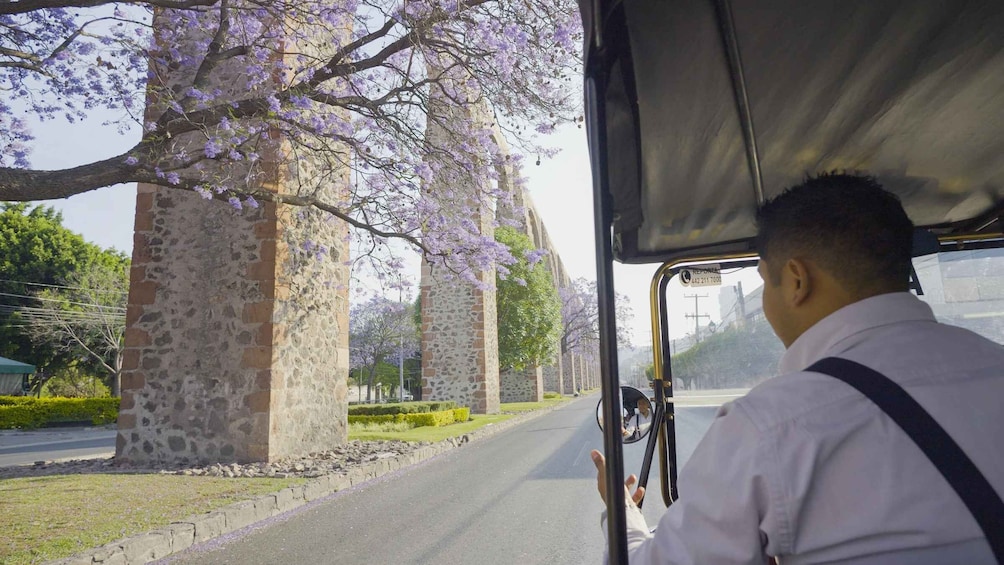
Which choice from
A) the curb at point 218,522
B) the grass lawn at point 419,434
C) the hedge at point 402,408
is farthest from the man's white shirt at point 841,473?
the hedge at point 402,408

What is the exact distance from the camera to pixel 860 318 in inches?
42.9

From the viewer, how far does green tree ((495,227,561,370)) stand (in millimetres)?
26719

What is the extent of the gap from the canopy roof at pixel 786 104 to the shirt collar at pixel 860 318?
587 mm

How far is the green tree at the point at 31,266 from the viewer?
28197 millimetres

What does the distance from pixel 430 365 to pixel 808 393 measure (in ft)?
72.1

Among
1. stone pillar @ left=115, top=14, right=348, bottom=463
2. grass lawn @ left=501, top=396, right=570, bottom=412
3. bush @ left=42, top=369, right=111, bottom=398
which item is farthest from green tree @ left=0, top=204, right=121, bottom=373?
stone pillar @ left=115, top=14, right=348, bottom=463

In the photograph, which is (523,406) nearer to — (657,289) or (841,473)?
(657,289)

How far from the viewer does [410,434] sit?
45.6ft

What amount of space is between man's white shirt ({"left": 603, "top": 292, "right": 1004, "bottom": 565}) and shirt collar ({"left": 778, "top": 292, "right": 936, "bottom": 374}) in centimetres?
7

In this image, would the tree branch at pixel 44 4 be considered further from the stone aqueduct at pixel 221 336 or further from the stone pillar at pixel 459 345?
the stone pillar at pixel 459 345

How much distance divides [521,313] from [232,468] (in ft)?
61.6

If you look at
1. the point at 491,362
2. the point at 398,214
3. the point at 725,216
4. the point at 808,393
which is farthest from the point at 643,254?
the point at 491,362

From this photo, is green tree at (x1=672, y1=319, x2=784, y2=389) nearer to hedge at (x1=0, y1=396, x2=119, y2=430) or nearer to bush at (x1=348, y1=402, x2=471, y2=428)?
bush at (x1=348, y1=402, x2=471, y2=428)

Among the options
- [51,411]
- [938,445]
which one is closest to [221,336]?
[938,445]
